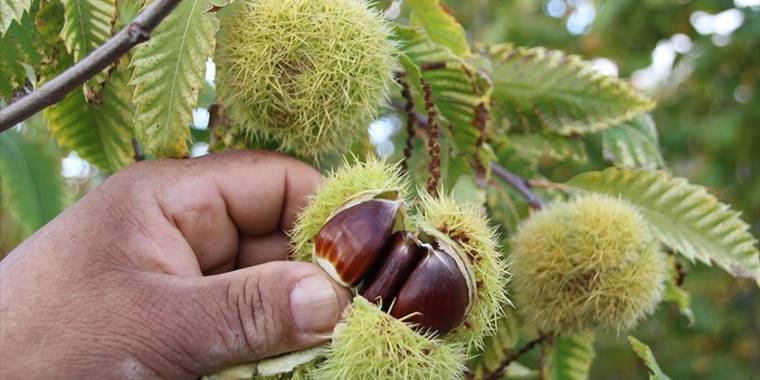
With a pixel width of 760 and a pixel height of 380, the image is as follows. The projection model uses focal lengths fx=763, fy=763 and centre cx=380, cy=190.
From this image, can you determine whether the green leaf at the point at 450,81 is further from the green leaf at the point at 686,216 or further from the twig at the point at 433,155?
the green leaf at the point at 686,216

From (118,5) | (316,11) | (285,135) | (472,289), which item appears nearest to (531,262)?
(472,289)

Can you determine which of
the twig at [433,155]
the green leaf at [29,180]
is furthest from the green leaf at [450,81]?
the green leaf at [29,180]

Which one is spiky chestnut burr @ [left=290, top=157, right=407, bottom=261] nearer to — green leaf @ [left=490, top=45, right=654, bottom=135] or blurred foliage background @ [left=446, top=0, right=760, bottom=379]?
green leaf @ [left=490, top=45, right=654, bottom=135]

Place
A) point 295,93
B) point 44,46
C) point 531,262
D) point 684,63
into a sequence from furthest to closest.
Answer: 1. point 684,63
2. point 531,262
3. point 44,46
4. point 295,93

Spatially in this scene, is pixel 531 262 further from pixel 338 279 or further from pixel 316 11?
pixel 316 11

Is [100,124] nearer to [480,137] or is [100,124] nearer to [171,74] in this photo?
[171,74]
